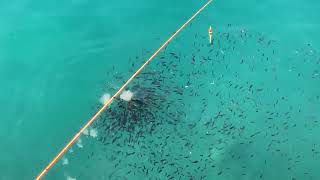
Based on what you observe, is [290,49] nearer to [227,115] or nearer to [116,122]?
[227,115]

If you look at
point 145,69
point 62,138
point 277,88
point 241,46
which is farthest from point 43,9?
point 277,88

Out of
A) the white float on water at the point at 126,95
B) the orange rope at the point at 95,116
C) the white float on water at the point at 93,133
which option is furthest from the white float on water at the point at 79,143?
the white float on water at the point at 126,95

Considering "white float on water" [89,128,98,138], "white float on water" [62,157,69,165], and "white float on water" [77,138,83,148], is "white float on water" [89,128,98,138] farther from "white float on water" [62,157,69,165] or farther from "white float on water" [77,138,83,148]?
"white float on water" [62,157,69,165]

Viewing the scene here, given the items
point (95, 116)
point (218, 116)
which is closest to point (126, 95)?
point (95, 116)

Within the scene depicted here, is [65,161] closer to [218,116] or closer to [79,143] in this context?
[79,143]

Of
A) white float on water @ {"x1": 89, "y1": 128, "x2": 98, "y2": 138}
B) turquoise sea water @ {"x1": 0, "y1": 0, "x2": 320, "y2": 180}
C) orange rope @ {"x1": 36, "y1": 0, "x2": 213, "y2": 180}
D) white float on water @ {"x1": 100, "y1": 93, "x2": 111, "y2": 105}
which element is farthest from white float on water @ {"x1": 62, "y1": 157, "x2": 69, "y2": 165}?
white float on water @ {"x1": 100, "y1": 93, "x2": 111, "y2": 105}
